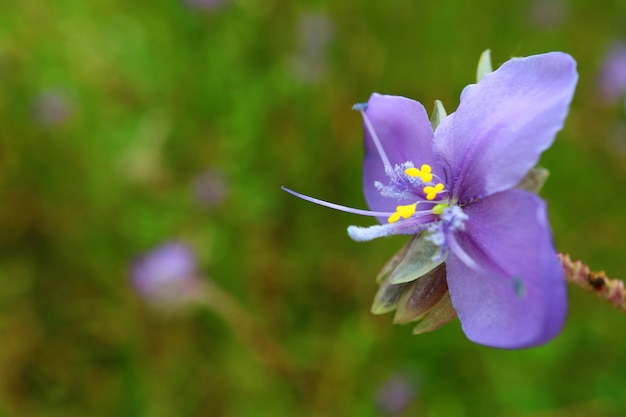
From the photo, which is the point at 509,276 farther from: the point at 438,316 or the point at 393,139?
the point at 393,139

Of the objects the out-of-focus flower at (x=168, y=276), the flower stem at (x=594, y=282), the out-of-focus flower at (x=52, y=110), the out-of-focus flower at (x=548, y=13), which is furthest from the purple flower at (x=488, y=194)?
the out-of-focus flower at (x=548, y=13)

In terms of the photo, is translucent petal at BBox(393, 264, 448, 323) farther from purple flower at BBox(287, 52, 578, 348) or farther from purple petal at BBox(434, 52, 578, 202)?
purple petal at BBox(434, 52, 578, 202)

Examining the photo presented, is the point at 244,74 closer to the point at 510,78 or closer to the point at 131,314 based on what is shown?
the point at 131,314

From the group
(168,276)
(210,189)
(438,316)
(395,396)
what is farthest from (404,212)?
(210,189)

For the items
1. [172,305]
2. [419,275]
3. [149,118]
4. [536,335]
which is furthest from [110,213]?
[536,335]

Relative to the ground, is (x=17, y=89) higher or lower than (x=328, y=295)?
higher

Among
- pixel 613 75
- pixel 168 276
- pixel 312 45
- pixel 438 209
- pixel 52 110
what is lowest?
pixel 613 75

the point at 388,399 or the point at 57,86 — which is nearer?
the point at 388,399
